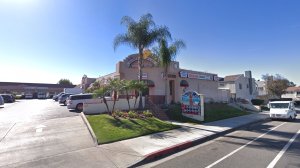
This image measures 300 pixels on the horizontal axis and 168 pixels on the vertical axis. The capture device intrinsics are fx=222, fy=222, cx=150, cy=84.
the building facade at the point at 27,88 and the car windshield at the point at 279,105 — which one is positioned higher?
the building facade at the point at 27,88

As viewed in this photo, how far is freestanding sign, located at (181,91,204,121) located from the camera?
18.5m

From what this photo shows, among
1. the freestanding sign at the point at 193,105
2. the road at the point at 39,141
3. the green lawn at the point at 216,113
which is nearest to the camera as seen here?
the road at the point at 39,141

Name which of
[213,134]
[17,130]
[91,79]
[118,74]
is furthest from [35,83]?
[213,134]

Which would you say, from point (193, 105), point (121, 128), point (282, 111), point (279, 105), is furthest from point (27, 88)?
point (282, 111)

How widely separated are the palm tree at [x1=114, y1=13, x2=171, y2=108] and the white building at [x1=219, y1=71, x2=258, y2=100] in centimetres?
2789

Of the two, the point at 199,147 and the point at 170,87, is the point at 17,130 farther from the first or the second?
the point at 170,87

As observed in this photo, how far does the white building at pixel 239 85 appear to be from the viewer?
148 ft

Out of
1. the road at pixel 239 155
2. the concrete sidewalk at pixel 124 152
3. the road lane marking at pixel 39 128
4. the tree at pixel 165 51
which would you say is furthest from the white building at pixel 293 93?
the road lane marking at pixel 39 128

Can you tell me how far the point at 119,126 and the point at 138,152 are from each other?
16.1 ft

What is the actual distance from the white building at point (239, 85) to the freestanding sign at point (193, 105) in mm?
26647

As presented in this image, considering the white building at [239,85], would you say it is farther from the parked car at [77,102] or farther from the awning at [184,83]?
the parked car at [77,102]

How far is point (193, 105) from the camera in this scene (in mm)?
19234

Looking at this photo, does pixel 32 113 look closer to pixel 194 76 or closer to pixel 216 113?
pixel 216 113

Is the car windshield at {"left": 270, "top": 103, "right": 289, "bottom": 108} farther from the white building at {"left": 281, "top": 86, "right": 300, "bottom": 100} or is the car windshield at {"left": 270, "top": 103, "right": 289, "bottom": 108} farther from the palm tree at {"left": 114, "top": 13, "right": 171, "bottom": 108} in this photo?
the white building at {"left": 281, "top": 86, "right": 300, "bottom": 100}
